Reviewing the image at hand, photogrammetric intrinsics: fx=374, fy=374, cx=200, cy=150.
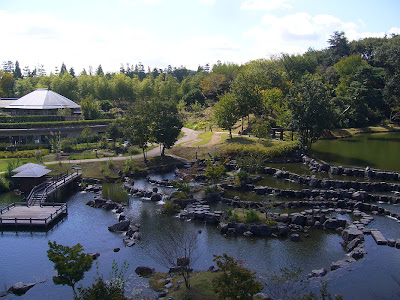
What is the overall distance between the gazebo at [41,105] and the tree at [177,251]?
47.5m

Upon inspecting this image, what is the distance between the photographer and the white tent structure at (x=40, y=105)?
6756cm

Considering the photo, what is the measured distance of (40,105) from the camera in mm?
68250

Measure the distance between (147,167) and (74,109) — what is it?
3555 centimetres

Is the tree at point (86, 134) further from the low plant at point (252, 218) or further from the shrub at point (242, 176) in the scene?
the low plant at point (252, 218)

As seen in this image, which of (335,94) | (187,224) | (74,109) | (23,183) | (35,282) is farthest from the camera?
(335,94)

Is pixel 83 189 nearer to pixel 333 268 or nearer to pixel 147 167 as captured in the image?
pixel 147 167

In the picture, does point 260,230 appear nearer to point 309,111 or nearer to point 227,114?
point 309,111

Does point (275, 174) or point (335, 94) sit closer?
point (275, 174)

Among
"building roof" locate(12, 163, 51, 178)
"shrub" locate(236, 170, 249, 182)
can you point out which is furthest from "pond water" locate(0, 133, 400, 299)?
"shrub" locate(236, 170, 249, 182)

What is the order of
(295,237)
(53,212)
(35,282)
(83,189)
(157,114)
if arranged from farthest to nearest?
1. (157,114)
2. (83,189)
3. (53,212)
4. (295,237)
5. (35,282)

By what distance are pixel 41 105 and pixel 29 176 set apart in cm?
3518

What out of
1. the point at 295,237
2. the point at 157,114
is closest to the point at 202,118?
the point at 157,114

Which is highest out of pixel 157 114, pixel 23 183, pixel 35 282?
pixel 157 114

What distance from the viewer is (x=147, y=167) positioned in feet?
150
